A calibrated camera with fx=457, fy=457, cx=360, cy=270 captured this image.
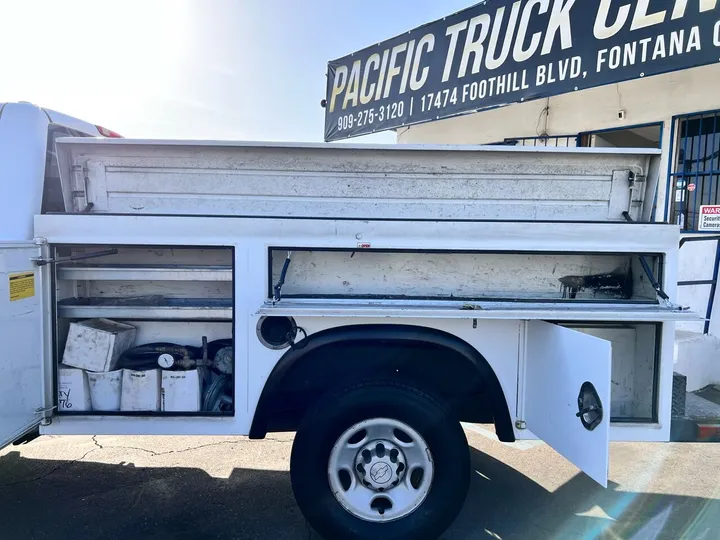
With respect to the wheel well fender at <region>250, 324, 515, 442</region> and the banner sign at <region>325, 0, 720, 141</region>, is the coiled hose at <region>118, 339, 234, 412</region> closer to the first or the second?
the wheel well fender at <region>250, 324, 515, 442</region>

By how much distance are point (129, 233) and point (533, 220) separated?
7.61ft

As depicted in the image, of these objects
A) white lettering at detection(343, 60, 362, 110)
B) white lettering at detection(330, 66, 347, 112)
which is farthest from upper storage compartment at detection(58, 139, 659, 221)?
white lettering at detection(330, 66, 347, 112)

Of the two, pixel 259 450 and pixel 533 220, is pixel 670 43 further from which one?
pixel 259 450

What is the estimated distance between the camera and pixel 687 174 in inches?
266

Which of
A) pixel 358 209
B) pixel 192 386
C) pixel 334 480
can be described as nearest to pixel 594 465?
pixel 334 480

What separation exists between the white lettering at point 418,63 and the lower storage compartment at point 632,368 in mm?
6260

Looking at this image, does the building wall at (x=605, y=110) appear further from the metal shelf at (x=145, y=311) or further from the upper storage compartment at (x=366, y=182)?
the metal shelf at (x=145, y=311)

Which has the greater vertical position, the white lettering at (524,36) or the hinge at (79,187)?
the white lettering at (524,36)

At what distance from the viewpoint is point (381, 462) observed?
2455mm

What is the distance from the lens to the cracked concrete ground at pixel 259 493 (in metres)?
2.85

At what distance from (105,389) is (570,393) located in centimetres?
255

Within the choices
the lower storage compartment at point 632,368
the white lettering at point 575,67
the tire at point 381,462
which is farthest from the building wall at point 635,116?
the tire at point 381,462

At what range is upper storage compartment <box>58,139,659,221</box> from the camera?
2.71 metres

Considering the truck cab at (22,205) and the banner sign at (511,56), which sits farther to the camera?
the banner sign at (511,56)
